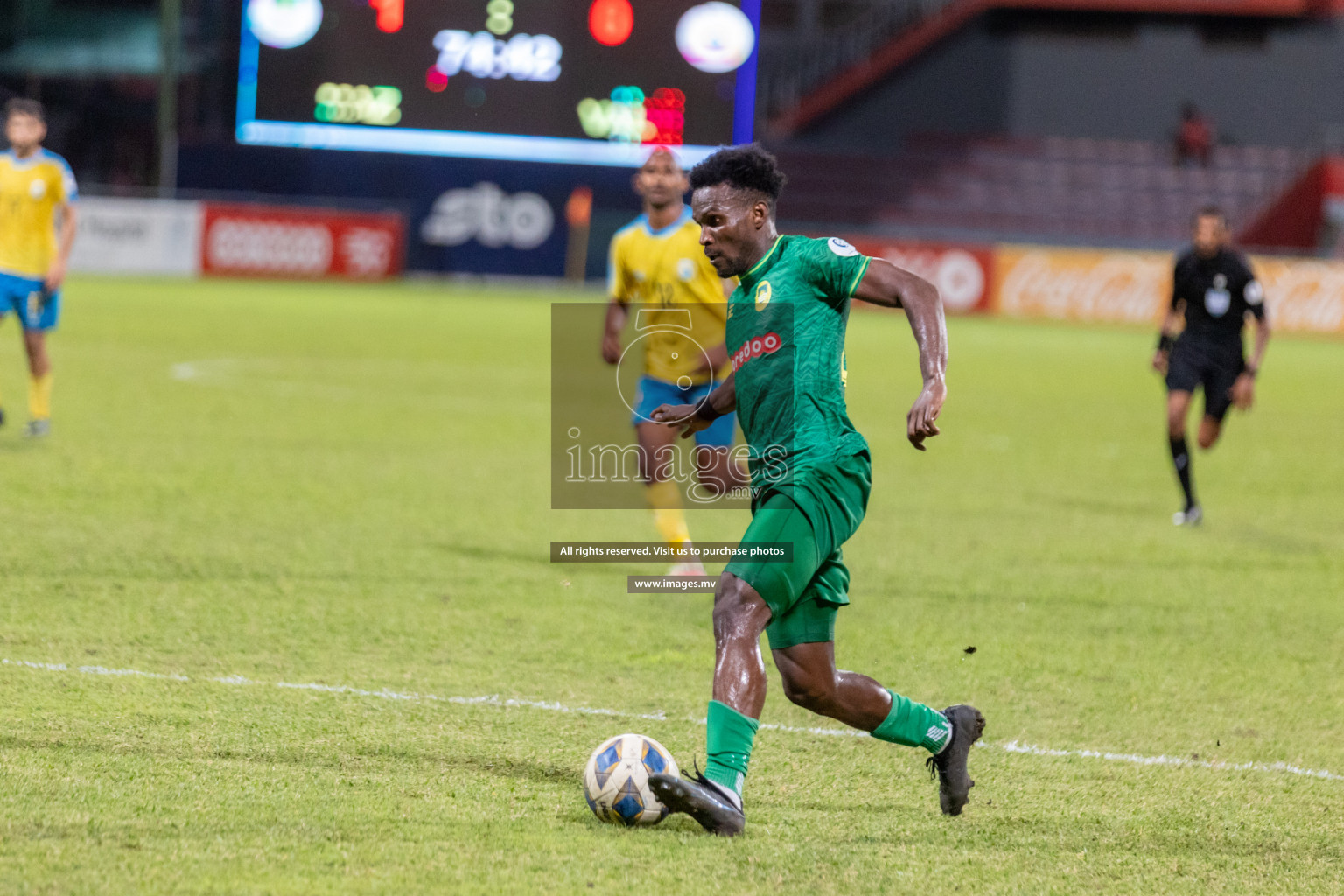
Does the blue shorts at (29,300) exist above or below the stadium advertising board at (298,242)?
below

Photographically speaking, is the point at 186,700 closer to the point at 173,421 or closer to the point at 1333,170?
the point at 173,421

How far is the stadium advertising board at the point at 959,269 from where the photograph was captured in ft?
109

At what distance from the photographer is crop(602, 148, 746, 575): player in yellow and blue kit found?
7871 millimetres

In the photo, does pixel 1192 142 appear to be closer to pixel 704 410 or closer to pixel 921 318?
pixel 704 410

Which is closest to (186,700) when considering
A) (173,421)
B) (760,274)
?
(760,274)

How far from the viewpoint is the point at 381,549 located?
8.62 meters

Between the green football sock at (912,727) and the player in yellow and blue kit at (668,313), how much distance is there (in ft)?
10.6

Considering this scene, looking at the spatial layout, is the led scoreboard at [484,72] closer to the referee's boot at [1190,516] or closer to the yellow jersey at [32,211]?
the yellow jersey at [32,211]

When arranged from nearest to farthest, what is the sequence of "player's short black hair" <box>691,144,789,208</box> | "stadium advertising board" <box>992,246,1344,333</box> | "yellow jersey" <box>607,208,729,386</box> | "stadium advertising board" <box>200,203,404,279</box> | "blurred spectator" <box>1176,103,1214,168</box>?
1. "player's short black hair" <box>691,144,789,208</box>
2. "yellow jersey" <box>607,208,729,386</box>
3. "stadium advertising board" <box>200,203,404,279</box>
4. "stadium advertising board" <box>992,246,1344,333</box>
5. "blurred spectator" <box>1176,103,1214,168</box>

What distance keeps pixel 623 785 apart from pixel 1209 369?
25.5 feet

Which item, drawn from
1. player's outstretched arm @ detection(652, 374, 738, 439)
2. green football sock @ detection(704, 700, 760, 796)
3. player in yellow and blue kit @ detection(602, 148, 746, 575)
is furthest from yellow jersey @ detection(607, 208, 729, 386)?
green football sock @ detection(704, 700, 760, 796)

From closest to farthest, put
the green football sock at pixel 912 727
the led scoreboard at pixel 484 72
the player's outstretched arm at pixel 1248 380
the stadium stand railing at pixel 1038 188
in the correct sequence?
the green football sock at pixel 912 727
the player's outstretched arm at pixel 1248 380
the led scoreboard at pixel 484 72
the stadium stand railing at pixel 1038 188

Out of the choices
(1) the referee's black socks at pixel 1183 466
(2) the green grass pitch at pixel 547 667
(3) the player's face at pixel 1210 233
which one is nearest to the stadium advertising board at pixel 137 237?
(2) the green grass pitch at pixel 547 667

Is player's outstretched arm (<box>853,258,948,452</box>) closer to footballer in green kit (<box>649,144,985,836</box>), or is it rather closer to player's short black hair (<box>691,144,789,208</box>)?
footballer in green kit (<box>649,144,985,836</box>)
